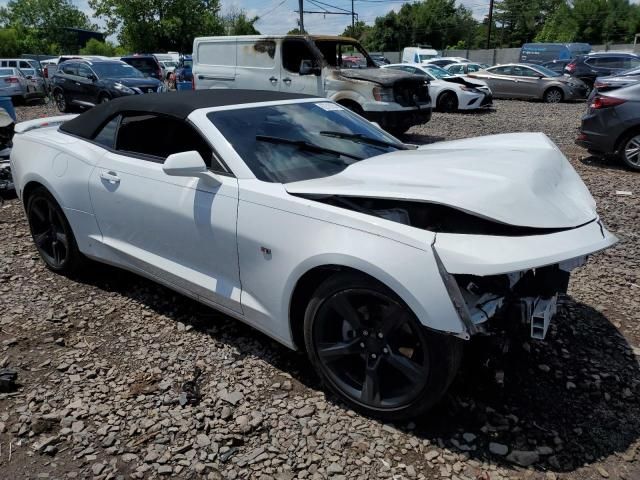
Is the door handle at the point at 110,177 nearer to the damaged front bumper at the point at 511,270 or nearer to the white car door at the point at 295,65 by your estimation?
the damaged front bumper at the point at 511,270

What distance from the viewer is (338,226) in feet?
8.20

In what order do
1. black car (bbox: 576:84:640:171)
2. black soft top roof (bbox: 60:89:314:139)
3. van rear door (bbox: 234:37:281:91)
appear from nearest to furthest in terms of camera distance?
1. black soft top roof (bbox: 60:89:314:139)
2. black car (bbox: 576:84:640:171)
3. van rear door (bbox: 234:37:281:91)

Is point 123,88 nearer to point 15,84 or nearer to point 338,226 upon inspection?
point 15,84

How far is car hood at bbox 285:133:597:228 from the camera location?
8.01 ft

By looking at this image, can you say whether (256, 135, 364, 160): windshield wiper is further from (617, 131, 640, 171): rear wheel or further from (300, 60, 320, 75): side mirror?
(300, 60, 320, 75): side mirror

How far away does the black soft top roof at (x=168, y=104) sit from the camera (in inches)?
136

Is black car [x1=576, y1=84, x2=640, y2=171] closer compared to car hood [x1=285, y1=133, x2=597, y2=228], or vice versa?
car hood [x1=285, y1=133, x2=597, y2=228]

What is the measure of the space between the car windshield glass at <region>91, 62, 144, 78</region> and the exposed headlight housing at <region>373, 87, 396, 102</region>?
9.50 meters

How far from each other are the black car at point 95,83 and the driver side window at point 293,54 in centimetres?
636

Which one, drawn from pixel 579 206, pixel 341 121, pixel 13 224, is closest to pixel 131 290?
pixel 341 121

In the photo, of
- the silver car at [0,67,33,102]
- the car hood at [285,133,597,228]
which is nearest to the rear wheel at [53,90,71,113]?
the silver car at [0,67,33,102]

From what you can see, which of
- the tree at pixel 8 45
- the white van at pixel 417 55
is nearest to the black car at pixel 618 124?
the white van at pixel 417 55

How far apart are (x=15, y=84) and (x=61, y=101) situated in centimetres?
445

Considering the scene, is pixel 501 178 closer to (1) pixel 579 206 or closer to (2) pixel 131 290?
(1) pixel 579 206
